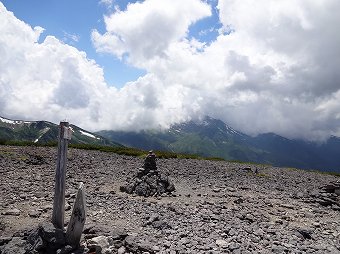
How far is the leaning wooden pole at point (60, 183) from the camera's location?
15.4m

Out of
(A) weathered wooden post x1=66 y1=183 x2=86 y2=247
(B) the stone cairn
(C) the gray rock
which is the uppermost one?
(B) the stone cairn

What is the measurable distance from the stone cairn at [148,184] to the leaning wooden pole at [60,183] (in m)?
10.3

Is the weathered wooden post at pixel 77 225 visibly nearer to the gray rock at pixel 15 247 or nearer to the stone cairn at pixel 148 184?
the gray rock at pixel 15 247

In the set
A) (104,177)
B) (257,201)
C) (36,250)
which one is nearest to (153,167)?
(104,177)

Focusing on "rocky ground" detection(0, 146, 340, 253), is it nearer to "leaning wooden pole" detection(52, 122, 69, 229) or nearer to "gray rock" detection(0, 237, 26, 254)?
"gray rock" detection(0, 237, 26, 254)

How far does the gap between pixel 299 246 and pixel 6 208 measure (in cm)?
1589

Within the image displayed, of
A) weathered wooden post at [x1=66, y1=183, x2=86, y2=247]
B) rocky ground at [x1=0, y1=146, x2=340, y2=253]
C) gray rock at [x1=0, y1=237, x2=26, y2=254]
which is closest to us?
gray rock at [x1=0, y1=237, x2=26, y2=254]

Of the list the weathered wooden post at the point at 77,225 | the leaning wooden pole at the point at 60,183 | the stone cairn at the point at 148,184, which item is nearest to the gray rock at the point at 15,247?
the leaning wooden pole at the point at 60,183

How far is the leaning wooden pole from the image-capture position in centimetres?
1536

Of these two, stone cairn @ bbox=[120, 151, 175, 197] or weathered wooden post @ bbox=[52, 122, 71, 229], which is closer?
weathered wooden post @ bbox=[52, 122, 71, 229]

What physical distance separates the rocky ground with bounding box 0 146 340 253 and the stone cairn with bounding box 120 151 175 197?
0.68 meters

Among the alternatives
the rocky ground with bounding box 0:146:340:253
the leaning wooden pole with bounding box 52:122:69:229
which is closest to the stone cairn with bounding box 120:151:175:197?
the rocky ground with bounding box 0:146:340:253

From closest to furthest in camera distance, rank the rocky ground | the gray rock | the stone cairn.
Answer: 1. the gray rock
2. the rocky ground
3. the stone cairn

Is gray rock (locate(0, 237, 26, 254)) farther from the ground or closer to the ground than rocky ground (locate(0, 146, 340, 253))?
closer to the ground
